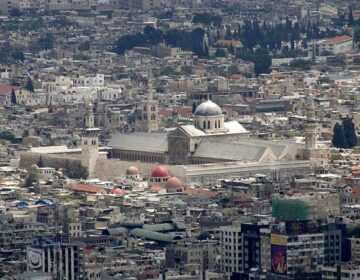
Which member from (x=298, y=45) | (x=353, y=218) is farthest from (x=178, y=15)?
(x=353, y=218)

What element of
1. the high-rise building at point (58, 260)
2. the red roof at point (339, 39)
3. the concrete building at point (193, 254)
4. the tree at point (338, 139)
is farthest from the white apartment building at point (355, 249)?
the red roof at point (339, 39)

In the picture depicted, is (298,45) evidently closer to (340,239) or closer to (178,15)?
(178,15)

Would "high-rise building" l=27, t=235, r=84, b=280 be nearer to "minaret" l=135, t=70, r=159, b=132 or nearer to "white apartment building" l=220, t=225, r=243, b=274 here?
"white apartment building" l=220, t=225, r=243, b=274

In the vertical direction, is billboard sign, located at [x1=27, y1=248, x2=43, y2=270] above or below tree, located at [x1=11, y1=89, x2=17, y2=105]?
above

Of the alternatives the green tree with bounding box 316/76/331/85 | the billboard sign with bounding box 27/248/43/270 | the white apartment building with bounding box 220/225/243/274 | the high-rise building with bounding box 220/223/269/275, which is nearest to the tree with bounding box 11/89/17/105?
the green tree with bounding box 316/76/331/85

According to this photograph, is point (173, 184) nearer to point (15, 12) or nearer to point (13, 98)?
point (13, 98)

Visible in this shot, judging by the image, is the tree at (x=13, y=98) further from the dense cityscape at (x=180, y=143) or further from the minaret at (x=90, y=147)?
the minaret at (x=90, y=147)
